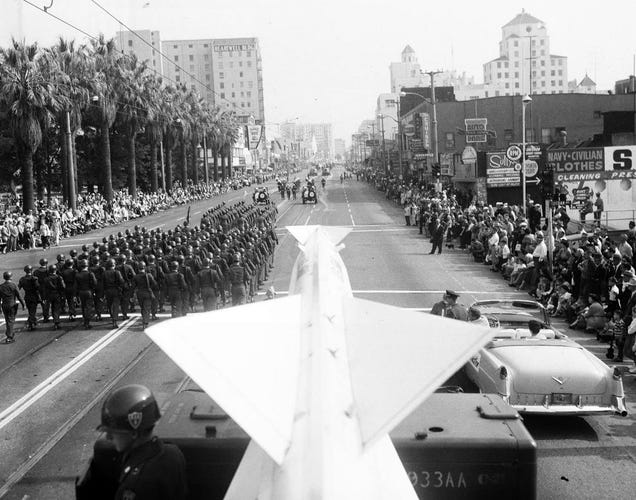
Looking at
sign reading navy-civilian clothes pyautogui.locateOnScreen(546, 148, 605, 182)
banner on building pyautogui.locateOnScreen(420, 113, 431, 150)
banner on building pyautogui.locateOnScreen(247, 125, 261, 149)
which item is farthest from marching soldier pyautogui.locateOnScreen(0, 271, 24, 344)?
banner on building pyautogui.locateOnScreen(247, 125, 261, 149)

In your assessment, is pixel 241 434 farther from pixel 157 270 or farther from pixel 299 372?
pixel 157 270

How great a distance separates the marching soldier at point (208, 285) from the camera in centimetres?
1866

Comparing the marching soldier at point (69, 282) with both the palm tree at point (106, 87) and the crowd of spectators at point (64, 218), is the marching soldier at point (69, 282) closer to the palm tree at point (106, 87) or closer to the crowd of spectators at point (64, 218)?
the crowd of spectators at point (64, 218)

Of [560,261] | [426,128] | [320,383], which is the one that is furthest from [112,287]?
[426,128]

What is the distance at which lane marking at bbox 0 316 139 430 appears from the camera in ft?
39.0

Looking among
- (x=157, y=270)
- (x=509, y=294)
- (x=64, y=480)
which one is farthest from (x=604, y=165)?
(x=64, y=480)

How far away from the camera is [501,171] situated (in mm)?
39812

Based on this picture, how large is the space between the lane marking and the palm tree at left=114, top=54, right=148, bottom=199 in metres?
38.9

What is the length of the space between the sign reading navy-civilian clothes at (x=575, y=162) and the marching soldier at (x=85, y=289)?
23.9m

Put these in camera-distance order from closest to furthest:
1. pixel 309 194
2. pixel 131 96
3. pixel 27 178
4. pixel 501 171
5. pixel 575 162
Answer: pixel 575 162, pixel 501 171, pixel 27 178, pixel 131 96, pixel 309 194

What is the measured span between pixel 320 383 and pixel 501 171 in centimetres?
3587

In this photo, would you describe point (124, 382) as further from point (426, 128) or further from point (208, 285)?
point (426, 128)

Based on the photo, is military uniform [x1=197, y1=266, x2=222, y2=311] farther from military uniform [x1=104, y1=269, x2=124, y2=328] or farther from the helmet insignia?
the helmet insignia

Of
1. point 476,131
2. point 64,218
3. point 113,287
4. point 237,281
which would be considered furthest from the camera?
point 476,131
